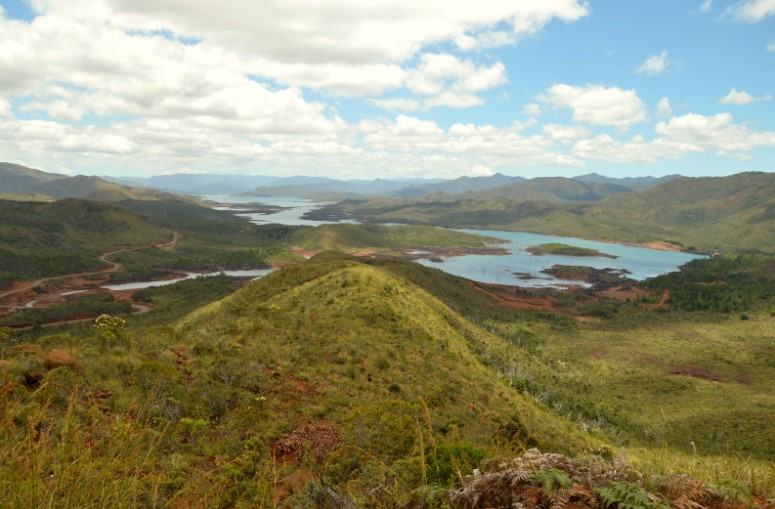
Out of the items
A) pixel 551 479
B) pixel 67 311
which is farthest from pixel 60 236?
pixel 551 479

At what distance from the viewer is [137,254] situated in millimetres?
162250

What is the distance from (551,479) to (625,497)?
795mm

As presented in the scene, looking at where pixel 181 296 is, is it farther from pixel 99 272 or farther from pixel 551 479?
pixel 551 479

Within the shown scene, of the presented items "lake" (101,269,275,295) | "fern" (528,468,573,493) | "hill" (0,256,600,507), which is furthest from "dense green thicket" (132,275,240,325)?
"fern" (528,468,573,493)

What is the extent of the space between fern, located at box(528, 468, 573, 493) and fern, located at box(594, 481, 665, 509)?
34cm

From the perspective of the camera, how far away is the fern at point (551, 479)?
5.15m

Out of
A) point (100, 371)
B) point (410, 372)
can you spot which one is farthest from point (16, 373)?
point (410, 372)

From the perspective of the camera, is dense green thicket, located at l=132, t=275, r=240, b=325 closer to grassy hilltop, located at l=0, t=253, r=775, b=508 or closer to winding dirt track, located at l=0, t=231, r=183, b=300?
grassy hilltop, located at l=0, t=253, r=775, b=508

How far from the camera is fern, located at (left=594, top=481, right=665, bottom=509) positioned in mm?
4594

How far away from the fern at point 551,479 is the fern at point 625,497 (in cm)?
34

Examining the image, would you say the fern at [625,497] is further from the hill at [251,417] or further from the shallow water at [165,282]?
the shallow water at [165,282]

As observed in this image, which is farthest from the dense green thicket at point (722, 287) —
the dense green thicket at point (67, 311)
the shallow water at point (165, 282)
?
the dense green thicket at point (67, 311)

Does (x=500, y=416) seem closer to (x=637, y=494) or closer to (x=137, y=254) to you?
(x=637, y=494)

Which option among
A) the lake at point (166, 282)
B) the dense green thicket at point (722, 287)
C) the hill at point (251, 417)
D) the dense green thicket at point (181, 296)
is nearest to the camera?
the hill at point (251, 417)
